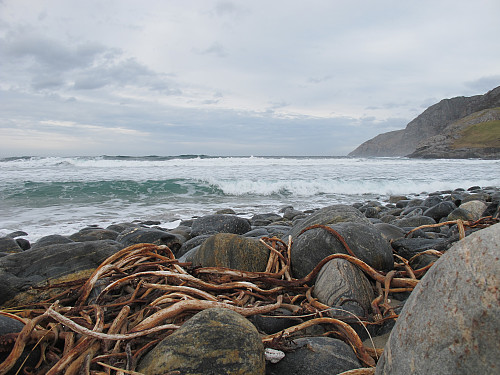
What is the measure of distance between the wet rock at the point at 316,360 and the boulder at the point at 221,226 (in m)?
4.46

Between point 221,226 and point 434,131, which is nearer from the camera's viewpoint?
point 221,226

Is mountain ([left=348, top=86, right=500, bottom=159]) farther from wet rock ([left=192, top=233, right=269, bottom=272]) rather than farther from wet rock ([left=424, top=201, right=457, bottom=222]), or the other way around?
wet rock ([left=192, top=233, right=269, bottom=272])

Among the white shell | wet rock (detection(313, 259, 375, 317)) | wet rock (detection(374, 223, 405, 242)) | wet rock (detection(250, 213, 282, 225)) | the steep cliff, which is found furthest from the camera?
the steep cliff

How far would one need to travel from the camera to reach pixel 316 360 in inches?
59.8

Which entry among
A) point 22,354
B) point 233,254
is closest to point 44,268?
point 22,354

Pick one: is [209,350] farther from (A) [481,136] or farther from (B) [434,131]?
(B) [434,131]

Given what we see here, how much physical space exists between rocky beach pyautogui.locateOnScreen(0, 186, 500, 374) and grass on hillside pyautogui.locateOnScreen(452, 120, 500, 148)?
201ft

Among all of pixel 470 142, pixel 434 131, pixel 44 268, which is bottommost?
pixel 44 268

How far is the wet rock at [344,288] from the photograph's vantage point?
1.94 metres

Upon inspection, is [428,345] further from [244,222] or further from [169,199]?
[169,199]

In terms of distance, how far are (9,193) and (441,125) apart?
109 m

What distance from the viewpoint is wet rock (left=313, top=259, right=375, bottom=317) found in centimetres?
194

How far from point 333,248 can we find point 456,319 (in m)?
1.49

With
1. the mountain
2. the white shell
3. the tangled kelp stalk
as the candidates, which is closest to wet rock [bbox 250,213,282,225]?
the tangled kelp stalk
